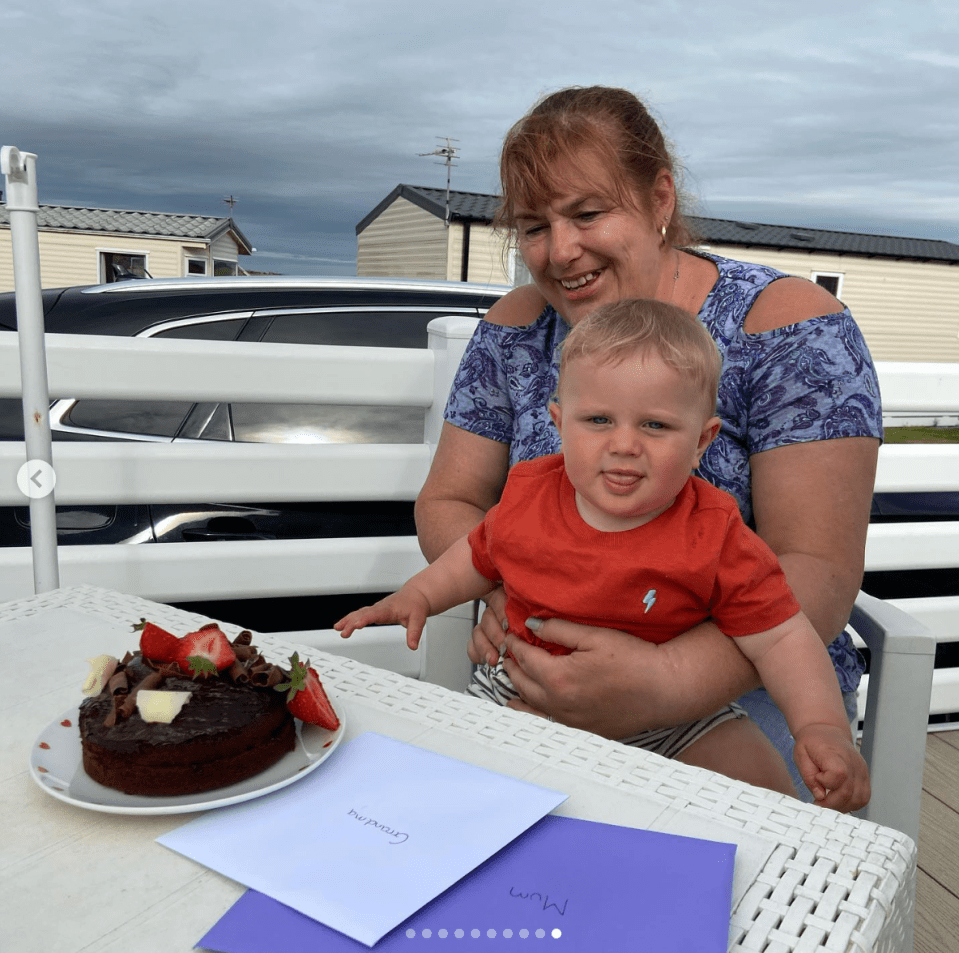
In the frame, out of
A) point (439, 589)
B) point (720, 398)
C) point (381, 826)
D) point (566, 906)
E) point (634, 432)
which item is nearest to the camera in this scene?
point (566, 906)

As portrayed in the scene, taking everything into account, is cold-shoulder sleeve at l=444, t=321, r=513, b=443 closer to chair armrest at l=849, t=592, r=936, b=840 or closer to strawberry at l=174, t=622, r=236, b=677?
chair armrest at l=849, t=592, r=936, b=840

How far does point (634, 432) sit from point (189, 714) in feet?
2.54

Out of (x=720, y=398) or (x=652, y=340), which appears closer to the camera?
(x=652, y=340)

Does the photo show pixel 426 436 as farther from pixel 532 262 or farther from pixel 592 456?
pixel 592 456

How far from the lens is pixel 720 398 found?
1.66 m

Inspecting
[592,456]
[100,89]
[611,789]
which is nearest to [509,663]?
[592,456]

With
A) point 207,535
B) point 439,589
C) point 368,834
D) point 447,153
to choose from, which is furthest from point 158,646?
point 447,153

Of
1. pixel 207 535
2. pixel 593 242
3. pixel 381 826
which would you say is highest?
pixel 593 242

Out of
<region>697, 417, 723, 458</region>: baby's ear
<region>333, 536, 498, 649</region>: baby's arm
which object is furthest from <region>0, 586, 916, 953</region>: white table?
<region>697, 417, 723, 458</region>: baby's ear

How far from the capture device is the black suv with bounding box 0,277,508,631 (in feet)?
8.94

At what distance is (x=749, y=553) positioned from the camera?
1.31 metres

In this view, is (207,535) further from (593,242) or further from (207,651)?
(207,651)

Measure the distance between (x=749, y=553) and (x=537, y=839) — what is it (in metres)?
0.67

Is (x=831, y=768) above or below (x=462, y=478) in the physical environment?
below
